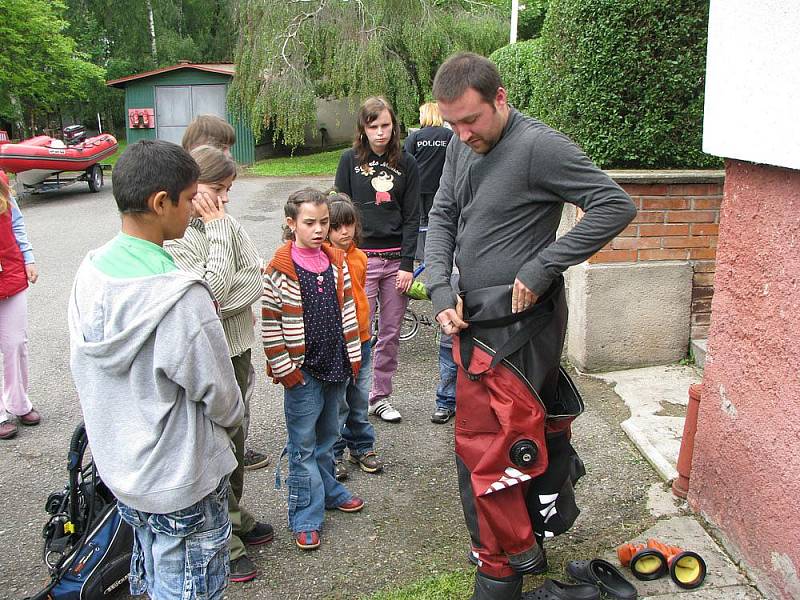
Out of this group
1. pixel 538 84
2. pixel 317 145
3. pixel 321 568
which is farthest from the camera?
pixel 317 145

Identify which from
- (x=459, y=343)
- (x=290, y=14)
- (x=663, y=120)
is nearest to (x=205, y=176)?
(x=459, y=343)

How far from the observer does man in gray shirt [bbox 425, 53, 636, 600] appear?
2.77 m

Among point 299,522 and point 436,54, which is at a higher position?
point 436,54

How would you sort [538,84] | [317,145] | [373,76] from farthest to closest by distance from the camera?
1. [317,145]
2. [373,76]
3. [538,84]

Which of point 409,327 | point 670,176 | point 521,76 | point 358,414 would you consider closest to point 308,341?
point 358,414

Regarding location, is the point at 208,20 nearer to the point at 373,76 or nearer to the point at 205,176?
the point at 373,76

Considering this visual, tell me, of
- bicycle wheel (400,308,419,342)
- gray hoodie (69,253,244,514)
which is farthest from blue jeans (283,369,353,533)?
bicycle wheel (400,308,419,342)

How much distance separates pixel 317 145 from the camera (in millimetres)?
29781

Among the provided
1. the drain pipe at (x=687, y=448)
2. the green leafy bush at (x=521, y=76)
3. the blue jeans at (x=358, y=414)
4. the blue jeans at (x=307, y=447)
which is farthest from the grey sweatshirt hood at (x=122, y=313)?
the green leafy bush at (x=521, y=76)

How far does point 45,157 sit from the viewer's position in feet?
53.3

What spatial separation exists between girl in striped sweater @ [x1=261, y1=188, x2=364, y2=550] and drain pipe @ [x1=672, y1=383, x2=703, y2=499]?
163 cm

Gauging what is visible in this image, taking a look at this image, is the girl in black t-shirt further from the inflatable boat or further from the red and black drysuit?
the inflatable boat

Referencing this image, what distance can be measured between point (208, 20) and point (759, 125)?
134ft

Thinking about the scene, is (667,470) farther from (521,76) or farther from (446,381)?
(521,76)
